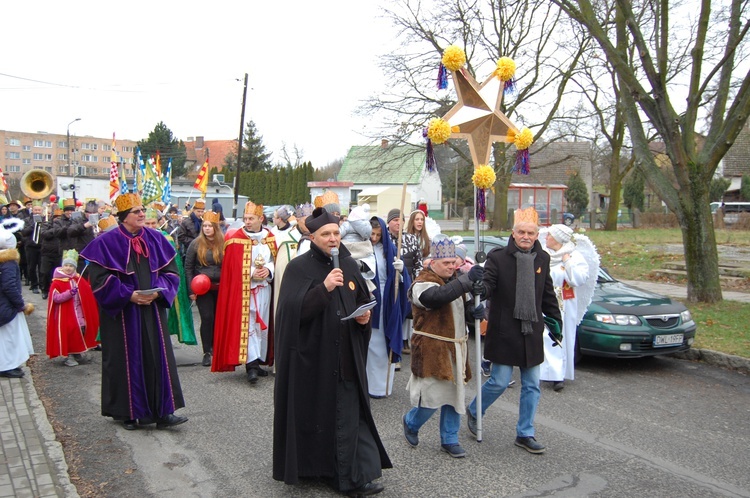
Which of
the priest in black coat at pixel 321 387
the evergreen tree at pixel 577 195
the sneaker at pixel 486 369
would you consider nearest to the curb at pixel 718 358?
the sneaker at pixel 486 369

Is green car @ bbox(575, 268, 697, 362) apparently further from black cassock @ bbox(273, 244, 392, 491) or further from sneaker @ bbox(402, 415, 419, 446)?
black cassock @ bbox(273, 244, 392, 491)

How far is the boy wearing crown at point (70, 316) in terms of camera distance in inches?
308

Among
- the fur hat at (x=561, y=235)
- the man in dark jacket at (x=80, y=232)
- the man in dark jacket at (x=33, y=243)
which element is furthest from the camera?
the man in dark jacket at (x=33, y=243)

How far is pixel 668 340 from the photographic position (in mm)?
7797

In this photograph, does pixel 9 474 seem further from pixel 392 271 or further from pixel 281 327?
pixel 392 271

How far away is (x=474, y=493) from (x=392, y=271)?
3.00 metres

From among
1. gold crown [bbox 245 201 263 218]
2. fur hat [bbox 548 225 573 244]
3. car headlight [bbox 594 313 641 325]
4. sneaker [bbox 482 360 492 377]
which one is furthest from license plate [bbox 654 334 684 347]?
gold crown [bbox 245 201 263 218]

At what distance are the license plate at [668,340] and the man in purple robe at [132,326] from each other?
5.50 meters

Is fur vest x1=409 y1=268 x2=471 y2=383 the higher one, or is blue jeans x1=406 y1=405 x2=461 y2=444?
fur vest x1=409 y1=268 x2=471 y2=383

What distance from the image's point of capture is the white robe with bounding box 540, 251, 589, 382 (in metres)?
7.01

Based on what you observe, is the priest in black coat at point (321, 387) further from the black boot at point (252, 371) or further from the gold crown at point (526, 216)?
the black boot at point (252, 371)

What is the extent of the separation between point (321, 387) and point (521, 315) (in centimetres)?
179

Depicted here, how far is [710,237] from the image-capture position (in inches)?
433

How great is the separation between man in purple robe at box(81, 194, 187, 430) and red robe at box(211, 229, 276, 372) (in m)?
1.53
